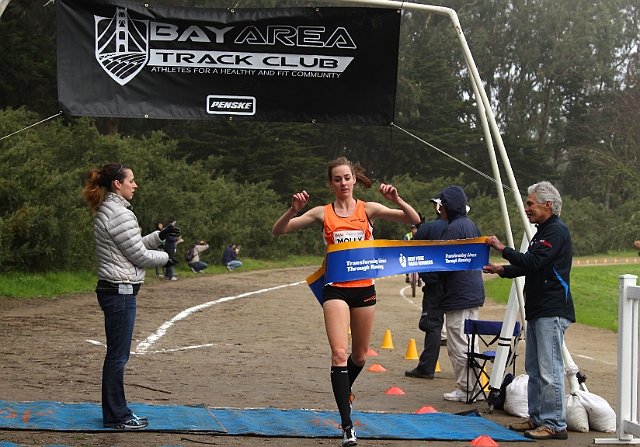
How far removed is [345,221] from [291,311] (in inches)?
550

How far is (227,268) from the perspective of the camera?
134 feet

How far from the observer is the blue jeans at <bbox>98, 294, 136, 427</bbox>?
7277mm

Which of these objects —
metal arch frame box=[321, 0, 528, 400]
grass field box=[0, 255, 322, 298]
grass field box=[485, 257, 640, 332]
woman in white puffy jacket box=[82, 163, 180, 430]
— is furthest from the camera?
grass field box=[485, 257, 640, 332]

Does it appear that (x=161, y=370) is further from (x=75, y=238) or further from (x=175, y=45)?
(x=75, y=238)

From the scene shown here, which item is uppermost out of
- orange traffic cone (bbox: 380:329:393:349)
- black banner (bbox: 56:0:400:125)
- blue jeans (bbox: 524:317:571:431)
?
black banner (bbox: 56:0:400:125)

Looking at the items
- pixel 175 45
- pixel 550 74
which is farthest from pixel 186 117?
pixel 550 74

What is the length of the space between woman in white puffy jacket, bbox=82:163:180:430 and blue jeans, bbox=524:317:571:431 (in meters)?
3.24

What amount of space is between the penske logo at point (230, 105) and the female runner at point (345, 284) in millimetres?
1534

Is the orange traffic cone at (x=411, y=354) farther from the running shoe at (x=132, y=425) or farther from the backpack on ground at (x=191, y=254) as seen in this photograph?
the backpack on ground at (x=191, y=254)

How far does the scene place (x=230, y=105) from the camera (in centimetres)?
895

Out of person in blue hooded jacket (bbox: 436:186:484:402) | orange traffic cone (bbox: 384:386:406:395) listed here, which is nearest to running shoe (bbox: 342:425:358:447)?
person in blue hooded jacket (bbox: 436:186:484:402)

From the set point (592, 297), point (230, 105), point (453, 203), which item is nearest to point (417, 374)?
point (453, 203)

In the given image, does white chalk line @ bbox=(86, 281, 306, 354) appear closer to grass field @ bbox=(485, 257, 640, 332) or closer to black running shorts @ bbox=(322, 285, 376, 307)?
black running shorts @ bbox=(322, 285, 376, 307)

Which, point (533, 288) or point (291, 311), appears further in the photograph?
point (291, 311)
